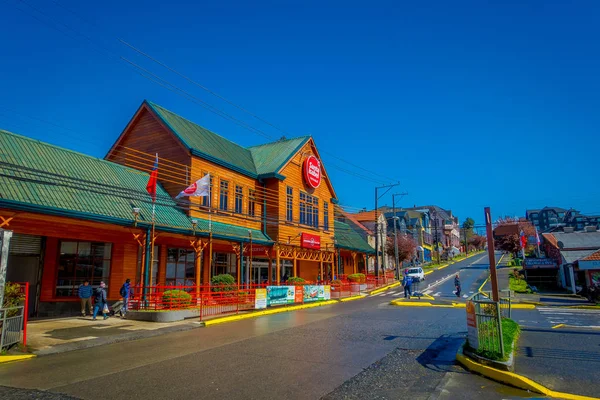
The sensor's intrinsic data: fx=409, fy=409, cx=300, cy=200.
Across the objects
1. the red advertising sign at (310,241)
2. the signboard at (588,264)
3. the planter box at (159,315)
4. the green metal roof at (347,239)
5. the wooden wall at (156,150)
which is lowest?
the planter box at (159,315)

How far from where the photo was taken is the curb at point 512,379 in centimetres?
657

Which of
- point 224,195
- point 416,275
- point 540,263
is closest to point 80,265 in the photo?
point 224,195

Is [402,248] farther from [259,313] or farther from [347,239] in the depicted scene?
[259,313]

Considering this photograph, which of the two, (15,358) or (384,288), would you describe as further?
(384,288)

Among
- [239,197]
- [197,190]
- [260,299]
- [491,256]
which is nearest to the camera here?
[491,256]

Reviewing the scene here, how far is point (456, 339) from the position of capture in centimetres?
1207

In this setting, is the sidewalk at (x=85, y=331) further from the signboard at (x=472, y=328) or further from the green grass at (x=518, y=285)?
the green grass at (x=518, y=285)

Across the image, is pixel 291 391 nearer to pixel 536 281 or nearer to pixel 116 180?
pixel 116 180

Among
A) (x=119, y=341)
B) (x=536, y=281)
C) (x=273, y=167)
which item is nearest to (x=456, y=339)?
(x=119, y=341)

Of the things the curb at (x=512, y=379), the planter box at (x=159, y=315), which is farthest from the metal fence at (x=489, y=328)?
the planter box at (x=159, y=315)

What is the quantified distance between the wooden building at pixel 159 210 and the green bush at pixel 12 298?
3301 mm

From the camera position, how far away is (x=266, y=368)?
28.1 ft

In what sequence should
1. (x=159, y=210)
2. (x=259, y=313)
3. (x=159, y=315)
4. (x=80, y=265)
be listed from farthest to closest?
(x=159, y=210), (x=259, y=313), (x=80, y=265), (x=159, y=315)

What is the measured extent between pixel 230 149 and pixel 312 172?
7.70 meters
